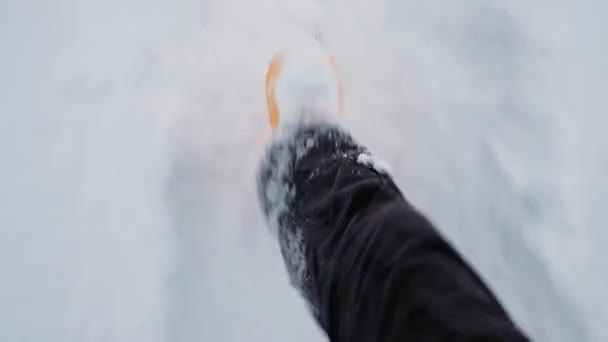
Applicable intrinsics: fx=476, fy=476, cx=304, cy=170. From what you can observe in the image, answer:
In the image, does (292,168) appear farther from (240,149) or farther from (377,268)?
(377,268)

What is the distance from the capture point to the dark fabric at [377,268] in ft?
1.54

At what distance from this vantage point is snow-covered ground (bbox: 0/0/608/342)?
2.92 feet

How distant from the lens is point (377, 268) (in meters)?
0.54

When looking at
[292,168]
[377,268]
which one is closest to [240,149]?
[292,168]

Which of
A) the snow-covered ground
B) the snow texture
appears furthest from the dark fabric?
the snow-covered ground

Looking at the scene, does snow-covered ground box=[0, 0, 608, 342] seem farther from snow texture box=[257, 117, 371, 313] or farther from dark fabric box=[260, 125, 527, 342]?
dark fabric box=[260, 125, 527, 342]

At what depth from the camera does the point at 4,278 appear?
0.88 m

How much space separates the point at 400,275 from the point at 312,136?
1.51ft

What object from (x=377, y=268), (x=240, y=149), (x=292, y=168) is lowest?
(x=377, y=268)

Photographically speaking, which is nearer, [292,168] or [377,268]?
[377,268]

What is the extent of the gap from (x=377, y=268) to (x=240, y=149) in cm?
55

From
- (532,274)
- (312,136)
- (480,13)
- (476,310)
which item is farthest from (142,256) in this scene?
(480,13)

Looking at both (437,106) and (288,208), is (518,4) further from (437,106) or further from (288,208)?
(288,208)

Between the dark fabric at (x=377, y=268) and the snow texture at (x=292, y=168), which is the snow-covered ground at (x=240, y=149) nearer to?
the snow texture at (x=292, y=168)
